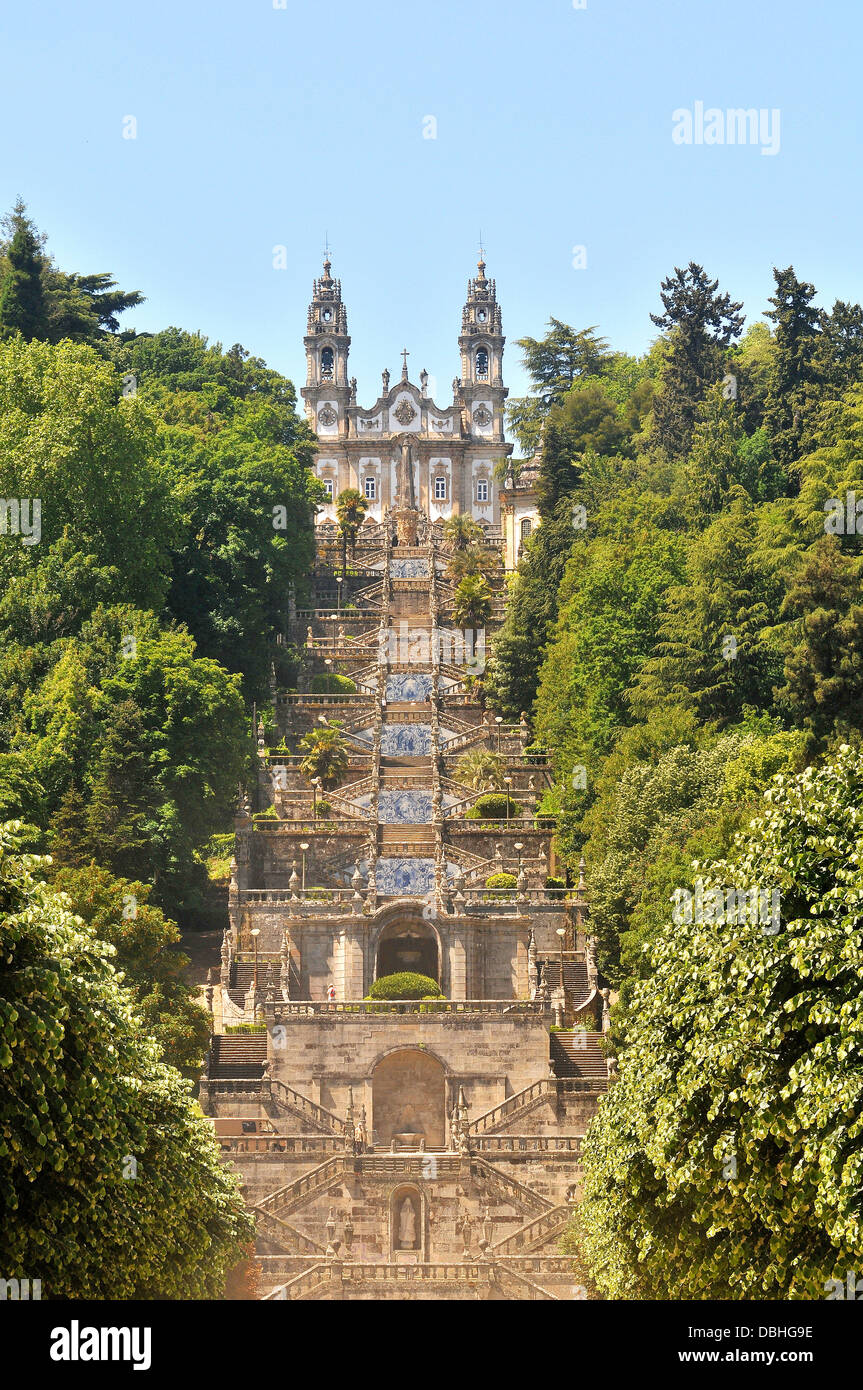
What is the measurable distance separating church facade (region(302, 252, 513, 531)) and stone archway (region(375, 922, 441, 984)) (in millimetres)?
67070

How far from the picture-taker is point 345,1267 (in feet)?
140

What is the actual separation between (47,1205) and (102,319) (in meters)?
87.6

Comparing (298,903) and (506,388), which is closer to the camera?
(298,903)

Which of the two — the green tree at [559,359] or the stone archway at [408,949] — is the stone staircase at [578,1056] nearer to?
the stone archway at [408,949]

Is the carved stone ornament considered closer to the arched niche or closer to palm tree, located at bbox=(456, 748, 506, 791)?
palm tree, located at bbox=(456, 748, 506, 791)

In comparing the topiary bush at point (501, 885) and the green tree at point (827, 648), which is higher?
the green tree at point (827, 648)

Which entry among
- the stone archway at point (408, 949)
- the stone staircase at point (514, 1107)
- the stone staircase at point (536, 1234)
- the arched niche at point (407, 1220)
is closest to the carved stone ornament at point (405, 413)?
the stone archway at point (408, 949)

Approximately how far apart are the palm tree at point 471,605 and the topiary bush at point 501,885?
2872cm

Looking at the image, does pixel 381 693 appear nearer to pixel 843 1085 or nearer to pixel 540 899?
pixel 540 899

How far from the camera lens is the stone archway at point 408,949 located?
5922 centimetres

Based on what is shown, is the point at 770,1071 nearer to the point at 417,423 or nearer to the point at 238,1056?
the point at 238,1056

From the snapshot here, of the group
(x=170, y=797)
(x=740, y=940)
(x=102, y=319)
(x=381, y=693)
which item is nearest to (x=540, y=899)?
(x=170, y=797)
